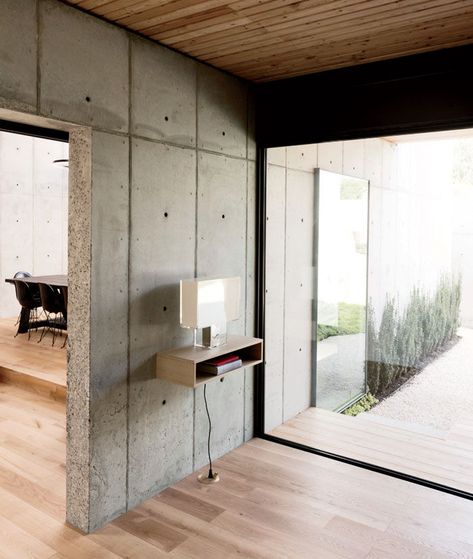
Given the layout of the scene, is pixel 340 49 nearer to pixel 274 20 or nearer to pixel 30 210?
pixel 274 20

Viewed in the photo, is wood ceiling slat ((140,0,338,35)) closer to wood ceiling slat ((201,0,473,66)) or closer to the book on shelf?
wood ceiling slat ((201,0,473,66))

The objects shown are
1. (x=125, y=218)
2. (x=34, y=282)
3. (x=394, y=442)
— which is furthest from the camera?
(x=34, y=282)

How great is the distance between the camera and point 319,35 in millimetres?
3186

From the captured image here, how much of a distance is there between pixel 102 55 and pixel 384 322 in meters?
2.92

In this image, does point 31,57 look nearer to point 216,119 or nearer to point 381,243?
point 216,119

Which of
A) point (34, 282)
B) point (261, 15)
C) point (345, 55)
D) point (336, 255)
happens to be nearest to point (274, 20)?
point (261, 15)

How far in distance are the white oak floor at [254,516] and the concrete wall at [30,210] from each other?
5785mm

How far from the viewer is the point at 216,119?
3887 millimetres

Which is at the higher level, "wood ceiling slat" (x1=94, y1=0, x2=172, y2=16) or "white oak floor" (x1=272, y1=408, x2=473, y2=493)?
"wood ceiling slat" (x1=94, y1=0, x2=172, y2=16)

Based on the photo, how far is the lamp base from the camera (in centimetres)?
368

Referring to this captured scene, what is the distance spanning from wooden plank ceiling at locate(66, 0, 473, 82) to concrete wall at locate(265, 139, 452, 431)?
809 mm

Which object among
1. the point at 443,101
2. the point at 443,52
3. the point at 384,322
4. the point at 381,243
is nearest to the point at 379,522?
the point at 384,322

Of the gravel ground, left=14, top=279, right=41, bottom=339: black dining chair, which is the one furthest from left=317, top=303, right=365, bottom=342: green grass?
left=14, top=279, right=41, bottom=339: black dining chair

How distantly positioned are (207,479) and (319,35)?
309cm
